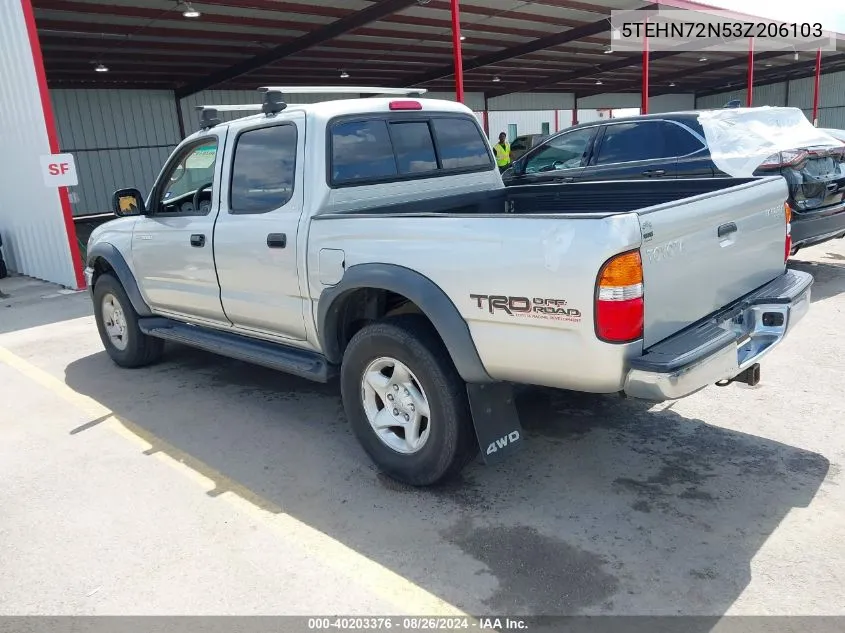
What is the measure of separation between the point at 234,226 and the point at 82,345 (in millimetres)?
3609

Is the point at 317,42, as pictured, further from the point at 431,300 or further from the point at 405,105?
the point at 431,300

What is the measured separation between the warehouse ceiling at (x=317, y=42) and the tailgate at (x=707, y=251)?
10319 mm

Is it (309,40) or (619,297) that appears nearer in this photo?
(619,297)

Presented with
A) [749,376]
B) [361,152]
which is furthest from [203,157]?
[749,376]

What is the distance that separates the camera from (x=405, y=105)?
4.33m

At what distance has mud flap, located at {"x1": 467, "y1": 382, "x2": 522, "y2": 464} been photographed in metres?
3.20

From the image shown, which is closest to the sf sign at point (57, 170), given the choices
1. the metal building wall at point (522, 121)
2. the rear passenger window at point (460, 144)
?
the rear passenger window at point (460, 144)

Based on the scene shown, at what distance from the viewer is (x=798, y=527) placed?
9.82 ft

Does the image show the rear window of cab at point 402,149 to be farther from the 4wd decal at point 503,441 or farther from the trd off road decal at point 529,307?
the 4wd decal at point 503,441

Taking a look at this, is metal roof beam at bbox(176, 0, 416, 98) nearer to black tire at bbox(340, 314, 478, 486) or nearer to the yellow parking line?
the yellow parking line

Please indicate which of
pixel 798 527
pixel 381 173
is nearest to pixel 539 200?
pixel 381 173

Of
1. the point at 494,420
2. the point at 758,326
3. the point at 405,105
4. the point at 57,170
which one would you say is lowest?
the point at 494,420

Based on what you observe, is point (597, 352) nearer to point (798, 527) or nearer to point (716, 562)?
point (716, 562)

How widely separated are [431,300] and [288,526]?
51.7 inches
